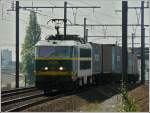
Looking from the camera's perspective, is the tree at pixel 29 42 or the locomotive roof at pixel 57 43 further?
the tree at pixel 29 42

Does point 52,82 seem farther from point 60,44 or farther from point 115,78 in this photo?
point 115,78

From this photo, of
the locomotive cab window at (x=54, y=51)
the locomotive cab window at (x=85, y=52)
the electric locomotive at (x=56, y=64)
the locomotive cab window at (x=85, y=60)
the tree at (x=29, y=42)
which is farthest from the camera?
the tree at (x=29, y=42)

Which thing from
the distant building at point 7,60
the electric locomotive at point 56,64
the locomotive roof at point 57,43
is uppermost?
the locomotive roof at point 57,43

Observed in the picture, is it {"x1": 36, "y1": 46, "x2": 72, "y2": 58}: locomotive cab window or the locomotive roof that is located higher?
the locomotive roof

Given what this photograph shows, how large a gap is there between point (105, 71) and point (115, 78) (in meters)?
3.25

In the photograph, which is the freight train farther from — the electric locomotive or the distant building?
the distant building

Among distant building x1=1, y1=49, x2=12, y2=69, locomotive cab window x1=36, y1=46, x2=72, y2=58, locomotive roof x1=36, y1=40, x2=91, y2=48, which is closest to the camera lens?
locomotive cab window x1=36, y1=46, x2=72, y2=58

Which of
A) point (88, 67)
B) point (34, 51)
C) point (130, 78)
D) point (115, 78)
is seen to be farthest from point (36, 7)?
point (130, 78)

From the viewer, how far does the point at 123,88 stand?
18109mm

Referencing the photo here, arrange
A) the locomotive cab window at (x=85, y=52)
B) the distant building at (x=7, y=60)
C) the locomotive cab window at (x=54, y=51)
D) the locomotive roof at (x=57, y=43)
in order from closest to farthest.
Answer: the locomotive cab window at (x=54, y=51)
the locomotive roof at (x=57, y=43)
the locomotive cab window at (x=85, y=52)
the distant building at (x=7, y=60)

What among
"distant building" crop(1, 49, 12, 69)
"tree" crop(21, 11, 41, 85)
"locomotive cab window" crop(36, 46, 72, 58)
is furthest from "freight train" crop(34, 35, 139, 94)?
"distant building" crop(1, 49, 12, 69)

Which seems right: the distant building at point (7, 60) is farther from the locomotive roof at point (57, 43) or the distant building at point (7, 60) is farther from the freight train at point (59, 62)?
the locomotive roof at point (57, 43)

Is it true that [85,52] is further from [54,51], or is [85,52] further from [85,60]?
[54,51]

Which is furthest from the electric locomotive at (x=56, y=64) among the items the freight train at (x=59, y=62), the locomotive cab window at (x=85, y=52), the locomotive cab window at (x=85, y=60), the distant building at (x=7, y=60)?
the distant building at (x=7, y=60)
